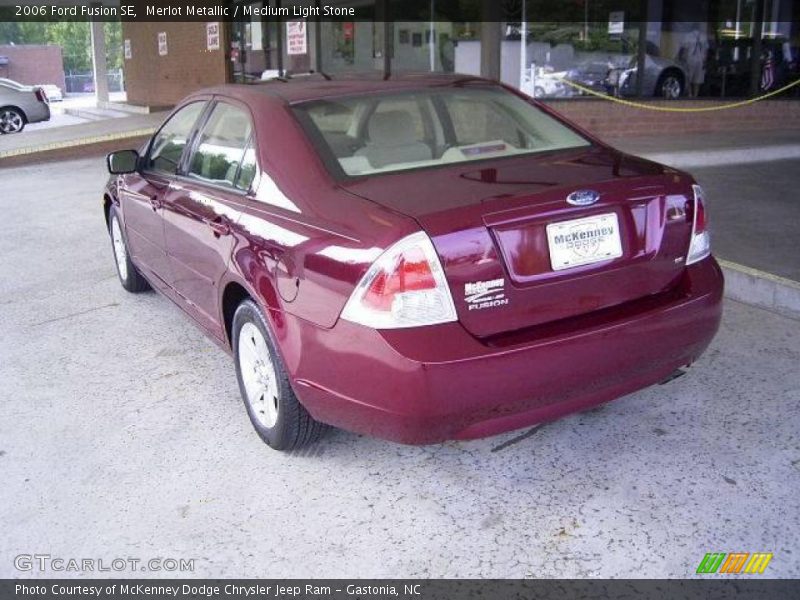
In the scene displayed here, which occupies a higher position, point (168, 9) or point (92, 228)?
point (168, 9)

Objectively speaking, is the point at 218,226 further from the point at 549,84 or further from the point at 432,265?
the point at 549,84

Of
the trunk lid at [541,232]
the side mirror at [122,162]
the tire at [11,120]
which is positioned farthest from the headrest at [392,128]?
the tire at [11,120]

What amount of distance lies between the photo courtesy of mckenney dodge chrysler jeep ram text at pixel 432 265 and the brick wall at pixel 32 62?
66764 millimetres

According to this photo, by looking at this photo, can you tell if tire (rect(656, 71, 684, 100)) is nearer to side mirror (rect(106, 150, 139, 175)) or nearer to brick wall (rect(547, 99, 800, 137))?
brick wall (rect(547, 99, 800, 137))

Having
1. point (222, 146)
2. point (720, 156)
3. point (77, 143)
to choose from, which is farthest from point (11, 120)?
point (222, 146)

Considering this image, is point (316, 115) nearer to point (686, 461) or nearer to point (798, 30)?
point (686, 461)

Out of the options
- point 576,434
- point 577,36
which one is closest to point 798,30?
point 577,36

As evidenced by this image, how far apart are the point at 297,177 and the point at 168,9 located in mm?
20958

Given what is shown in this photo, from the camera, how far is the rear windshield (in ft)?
11.5

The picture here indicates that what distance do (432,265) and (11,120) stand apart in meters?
21.6

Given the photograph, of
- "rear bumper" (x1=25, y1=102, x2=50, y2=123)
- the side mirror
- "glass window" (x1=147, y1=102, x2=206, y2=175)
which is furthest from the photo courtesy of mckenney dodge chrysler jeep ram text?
"rear bumper" (x1=25, y1=102, x2=50, y2=123)

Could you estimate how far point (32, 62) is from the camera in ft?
212

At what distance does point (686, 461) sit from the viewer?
3.37m

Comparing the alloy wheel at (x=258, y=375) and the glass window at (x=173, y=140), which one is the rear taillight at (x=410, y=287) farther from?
the glass window at (x=173, y=140)
